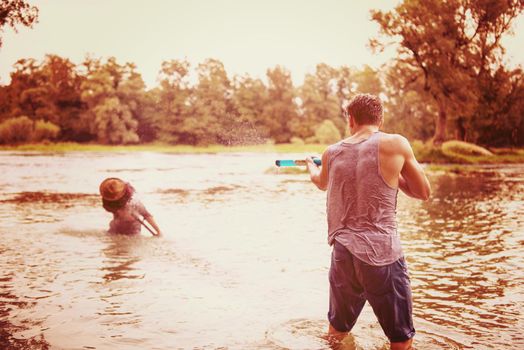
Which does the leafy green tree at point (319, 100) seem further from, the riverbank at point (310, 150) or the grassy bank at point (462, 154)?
the grassy bank at point (462, 154)

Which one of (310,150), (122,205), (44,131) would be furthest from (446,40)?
(44,131)

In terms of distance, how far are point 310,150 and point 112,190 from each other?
45141 millimetres

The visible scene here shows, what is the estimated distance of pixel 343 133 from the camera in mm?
70438

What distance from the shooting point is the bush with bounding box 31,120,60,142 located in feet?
176

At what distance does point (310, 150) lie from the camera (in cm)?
5434

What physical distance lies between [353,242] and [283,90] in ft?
221

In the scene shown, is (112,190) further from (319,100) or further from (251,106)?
(319,100)

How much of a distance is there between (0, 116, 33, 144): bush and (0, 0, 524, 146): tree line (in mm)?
119

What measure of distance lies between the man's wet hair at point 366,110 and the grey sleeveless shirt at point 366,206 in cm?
16

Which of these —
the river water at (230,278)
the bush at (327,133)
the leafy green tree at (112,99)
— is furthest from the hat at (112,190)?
the bush at (327,133)

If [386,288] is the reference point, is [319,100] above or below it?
above

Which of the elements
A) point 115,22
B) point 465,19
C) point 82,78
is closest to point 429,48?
point 465,19

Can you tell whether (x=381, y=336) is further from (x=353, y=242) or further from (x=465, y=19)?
(x=465, y=19)

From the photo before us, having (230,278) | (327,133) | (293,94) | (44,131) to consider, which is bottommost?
(230,278)
